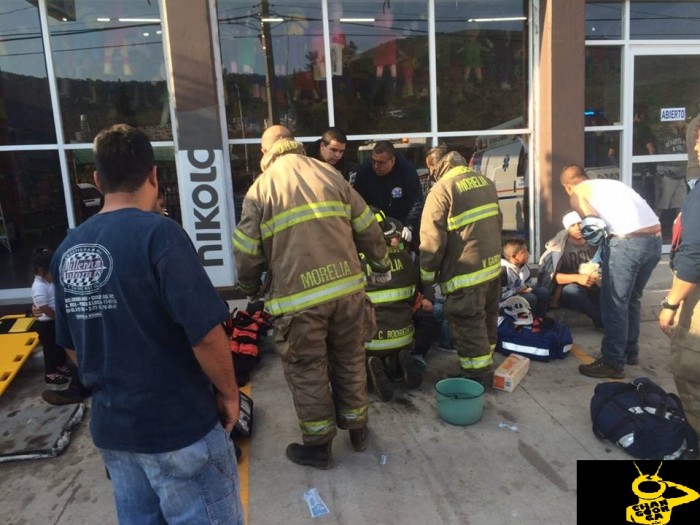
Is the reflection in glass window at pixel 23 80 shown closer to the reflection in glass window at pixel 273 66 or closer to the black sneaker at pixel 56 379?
the reflection in glass window at pixel 273 66

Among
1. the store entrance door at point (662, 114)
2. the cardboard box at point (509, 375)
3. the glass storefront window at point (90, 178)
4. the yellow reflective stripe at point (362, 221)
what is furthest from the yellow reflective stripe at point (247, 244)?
the store entrance door at point (662, 114)

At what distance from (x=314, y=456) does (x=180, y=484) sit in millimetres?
1557

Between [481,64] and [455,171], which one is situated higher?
[481,64]

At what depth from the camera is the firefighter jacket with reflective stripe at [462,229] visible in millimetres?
3977

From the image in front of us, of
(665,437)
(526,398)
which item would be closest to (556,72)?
(526,398)

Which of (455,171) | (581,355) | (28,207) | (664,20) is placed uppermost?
(664,20)

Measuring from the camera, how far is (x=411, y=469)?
322 cm

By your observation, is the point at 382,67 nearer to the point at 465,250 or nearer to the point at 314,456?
the point at 465,250

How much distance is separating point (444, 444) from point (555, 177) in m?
4.23

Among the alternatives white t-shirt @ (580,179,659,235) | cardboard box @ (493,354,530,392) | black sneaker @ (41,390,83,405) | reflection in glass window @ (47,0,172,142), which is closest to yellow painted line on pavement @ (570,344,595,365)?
cardboard box @ (493,354,530,392)

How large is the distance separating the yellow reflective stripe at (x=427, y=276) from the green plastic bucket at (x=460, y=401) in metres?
0.81

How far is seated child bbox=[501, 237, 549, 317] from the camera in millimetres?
5169

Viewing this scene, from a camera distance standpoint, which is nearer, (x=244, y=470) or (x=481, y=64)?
(x=244, y=470)

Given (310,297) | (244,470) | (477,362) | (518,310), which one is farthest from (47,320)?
(518,310)
